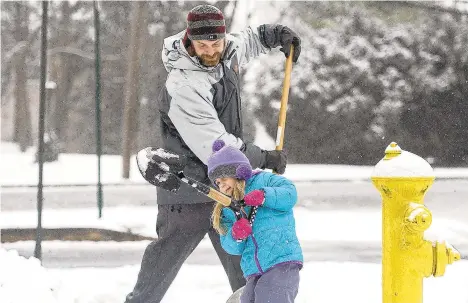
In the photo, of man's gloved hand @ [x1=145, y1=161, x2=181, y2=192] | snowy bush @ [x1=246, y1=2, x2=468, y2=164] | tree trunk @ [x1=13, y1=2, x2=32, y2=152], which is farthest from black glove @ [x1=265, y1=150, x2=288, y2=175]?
tree trunk @ [x1=13, y1=2, x2=32, y2=152]

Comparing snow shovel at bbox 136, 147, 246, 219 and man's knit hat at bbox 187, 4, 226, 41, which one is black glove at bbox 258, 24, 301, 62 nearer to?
man's knit hat at bbox 187, 4, 226, 41

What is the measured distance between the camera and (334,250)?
26.5 ft

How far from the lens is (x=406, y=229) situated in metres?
3.35

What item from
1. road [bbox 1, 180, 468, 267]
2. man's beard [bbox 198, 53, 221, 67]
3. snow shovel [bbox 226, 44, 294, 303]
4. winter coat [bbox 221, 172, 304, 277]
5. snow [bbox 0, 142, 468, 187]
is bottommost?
snow [bbox 0, 142, 468, 187]

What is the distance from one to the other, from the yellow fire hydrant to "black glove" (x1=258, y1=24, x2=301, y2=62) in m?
0.91

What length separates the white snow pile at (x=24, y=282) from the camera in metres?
4.32

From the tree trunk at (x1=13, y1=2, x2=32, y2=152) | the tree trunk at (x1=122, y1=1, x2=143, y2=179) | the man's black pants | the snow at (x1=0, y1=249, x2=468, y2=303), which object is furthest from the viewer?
the tree trunk at (x1=13, y1=2, x2=32, y2=152)

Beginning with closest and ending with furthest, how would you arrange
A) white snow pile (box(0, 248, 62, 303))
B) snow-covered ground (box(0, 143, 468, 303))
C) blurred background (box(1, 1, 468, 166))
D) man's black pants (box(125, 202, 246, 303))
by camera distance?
man's black pants (box(125, 202, 246, 303))
white snow pile (box(0, 248, 62, 303))
snow-covered ground (box(0, 143, 468, 303))
blurred background (box(1, 1, 468, 166))

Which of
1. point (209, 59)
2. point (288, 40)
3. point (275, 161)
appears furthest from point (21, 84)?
point (275, 161)

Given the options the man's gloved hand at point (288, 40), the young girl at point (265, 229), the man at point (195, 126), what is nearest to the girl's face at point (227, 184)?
the young girl at point (265, 229)

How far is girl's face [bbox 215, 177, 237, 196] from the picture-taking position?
3.14 m

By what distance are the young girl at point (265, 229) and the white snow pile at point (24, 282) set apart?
62.9 inches

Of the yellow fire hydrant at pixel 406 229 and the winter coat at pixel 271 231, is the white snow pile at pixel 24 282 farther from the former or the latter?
the yellow fire hydrant at pixel 406 229

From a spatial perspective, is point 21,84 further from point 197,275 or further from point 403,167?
point 403,167
